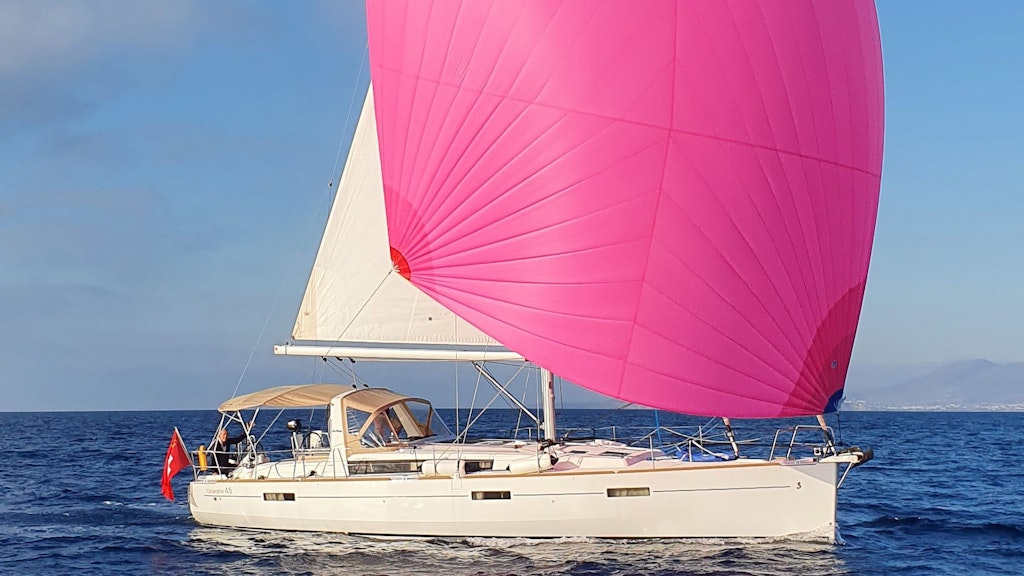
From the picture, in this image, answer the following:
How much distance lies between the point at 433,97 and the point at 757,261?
4.95 meters

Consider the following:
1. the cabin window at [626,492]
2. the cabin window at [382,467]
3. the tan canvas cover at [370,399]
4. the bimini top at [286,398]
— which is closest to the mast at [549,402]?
the cabin window at [626,492]

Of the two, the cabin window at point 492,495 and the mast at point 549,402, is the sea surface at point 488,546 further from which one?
the mast at point 549,402

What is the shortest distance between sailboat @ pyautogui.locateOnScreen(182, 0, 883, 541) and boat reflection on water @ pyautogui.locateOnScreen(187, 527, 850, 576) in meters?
0.27

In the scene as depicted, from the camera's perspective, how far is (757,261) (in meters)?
13.3

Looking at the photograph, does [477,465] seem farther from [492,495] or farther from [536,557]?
[536,557]

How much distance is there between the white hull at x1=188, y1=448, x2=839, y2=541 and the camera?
569 inches

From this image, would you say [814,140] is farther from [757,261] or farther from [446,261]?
[446,261]

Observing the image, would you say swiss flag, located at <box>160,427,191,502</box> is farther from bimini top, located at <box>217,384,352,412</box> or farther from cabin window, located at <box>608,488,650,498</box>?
cabin window, located at <box>608,488,650,498</box>

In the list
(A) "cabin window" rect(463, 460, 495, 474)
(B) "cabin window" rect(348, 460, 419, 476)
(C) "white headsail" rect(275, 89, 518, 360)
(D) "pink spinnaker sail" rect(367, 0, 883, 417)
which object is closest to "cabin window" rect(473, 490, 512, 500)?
(A) "cabin window" rect(463, 460, 495, 474)

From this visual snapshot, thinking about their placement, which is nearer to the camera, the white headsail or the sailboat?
the sailboat

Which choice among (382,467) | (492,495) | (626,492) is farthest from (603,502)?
(382,467)

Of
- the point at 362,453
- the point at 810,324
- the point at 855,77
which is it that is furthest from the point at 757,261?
the point at 362,453

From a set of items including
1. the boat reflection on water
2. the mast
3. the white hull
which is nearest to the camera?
the boat reflection on water

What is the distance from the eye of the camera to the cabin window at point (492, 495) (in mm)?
15242
